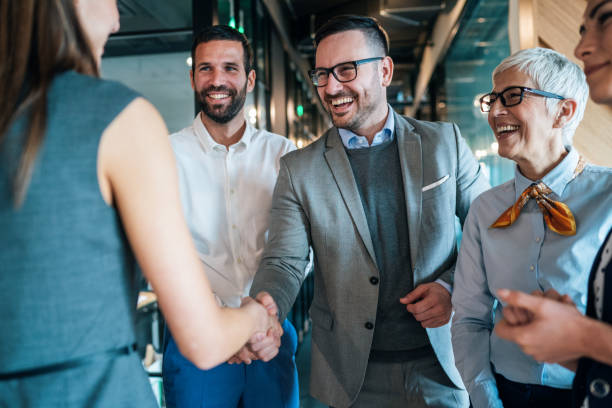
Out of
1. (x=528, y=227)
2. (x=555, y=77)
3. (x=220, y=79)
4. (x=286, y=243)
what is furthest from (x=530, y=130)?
Result: (x=220, y=79)

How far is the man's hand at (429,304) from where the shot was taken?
5.01 ft

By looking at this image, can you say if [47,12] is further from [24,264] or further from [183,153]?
[183,153]

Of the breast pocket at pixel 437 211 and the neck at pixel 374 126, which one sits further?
the neck at pixel 374 126

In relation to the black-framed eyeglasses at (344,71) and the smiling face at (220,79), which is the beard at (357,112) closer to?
the black-framed eyeglasses at (344,71)

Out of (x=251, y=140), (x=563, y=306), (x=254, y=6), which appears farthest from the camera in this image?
(x=254, y=6)

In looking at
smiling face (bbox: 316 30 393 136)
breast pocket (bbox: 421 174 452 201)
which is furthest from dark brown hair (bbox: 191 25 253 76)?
breast pocket (bbox: 421 174 452 201)

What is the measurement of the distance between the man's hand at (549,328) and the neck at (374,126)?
1112 mm

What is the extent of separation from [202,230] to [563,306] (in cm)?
153

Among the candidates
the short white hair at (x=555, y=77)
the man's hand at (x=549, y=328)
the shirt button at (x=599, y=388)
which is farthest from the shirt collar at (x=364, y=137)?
the shirt button at (x=599, y=388)

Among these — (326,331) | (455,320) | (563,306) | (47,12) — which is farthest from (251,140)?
(563,306)

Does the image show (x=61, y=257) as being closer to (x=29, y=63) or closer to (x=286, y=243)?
(x=29, y=63)

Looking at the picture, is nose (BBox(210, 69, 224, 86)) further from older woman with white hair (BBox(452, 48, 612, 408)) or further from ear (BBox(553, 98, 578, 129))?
Answer: ear (BBox(553, 98, 578, 129))

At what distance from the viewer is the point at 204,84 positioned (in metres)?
2.12

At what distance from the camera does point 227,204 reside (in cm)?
202
